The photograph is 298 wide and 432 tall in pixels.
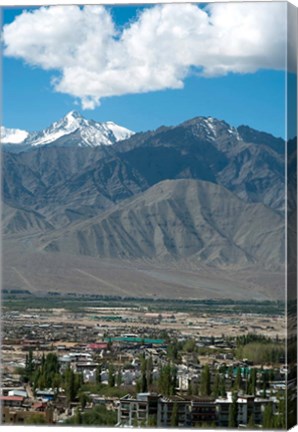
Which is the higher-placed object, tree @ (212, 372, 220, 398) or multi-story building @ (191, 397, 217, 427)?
tree @ (212, 372, 220, 398)

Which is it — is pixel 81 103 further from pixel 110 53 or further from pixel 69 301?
pixel 69 301

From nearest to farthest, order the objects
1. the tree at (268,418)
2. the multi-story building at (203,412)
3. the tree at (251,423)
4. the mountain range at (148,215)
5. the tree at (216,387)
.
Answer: the tree at (268,418), the tree at (251,423), the multi-story building at (203,412), the tree at (216,387), the mountain range at (148,215)

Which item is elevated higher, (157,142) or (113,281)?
(157,142)

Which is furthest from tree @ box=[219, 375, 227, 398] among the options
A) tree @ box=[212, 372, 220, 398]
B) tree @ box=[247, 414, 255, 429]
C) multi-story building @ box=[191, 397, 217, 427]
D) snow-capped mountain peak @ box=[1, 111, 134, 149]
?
snow-capped mountain peak @ box=[1, 111, 134, 149]

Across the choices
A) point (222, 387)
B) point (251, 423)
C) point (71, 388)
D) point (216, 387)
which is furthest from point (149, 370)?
point (251, 423)

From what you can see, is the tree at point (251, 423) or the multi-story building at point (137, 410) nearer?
the tree at point (251, 423)

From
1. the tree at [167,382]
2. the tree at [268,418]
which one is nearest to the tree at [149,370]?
the tree at [167,382]

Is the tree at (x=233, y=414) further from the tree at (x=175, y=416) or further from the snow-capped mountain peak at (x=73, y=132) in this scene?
the snow-capped mountain peak at (x=73, y=132)

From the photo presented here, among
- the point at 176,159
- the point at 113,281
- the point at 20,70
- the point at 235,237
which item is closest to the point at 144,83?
the point at 20,70

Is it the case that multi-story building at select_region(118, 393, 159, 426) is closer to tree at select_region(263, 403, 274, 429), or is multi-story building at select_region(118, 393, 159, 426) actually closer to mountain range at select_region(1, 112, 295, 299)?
tree at select_region(263, 403, 274, 429)
